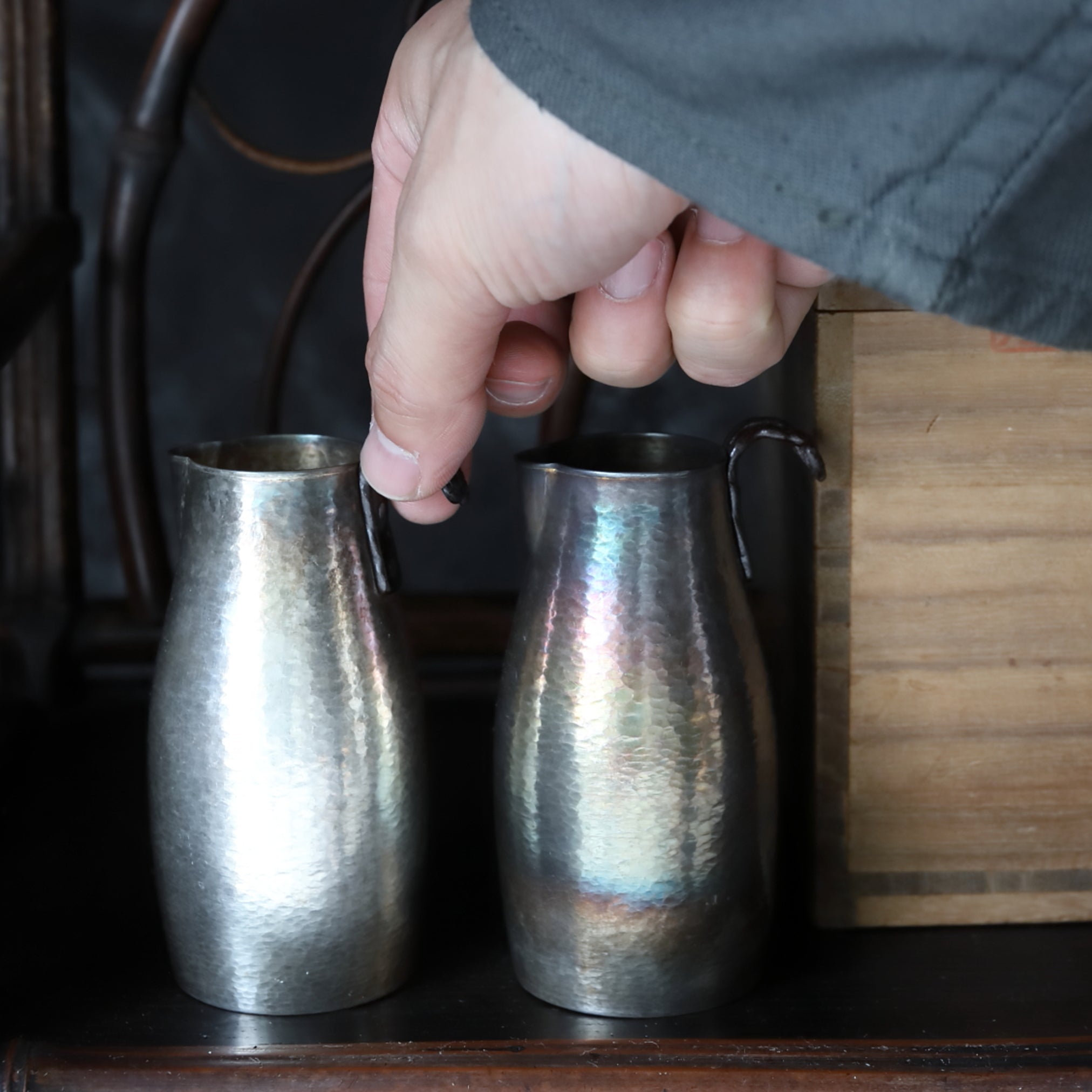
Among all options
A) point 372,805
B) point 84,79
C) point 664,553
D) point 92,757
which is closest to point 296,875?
point 372,805

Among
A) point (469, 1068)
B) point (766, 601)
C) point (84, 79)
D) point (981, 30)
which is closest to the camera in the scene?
point (981, 30)

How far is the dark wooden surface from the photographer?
0.42 meters

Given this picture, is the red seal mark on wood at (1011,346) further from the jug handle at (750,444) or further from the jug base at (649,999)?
the jug base at (649,999)

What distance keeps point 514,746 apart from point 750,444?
0.15 meters

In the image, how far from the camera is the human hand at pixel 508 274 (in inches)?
12.4

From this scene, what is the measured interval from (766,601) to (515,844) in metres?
0.25

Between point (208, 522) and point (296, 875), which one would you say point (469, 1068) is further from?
point (208, 522)

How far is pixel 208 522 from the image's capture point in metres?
0.47

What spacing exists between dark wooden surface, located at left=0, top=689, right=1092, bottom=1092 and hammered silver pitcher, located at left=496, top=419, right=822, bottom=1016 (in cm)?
3

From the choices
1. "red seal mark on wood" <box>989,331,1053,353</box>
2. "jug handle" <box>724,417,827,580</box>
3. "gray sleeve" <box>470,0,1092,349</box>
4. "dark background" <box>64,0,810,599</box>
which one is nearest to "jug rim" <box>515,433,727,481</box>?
"jug handle" <box>724,417,827,580</box>

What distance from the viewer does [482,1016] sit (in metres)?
0.48

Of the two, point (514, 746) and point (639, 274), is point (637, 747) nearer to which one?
point (514, 746)

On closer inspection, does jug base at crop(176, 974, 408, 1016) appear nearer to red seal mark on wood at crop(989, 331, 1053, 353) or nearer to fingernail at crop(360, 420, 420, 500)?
fingernail at crop(360, 420, 420, 500)

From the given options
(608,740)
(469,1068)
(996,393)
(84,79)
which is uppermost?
(84,79)
